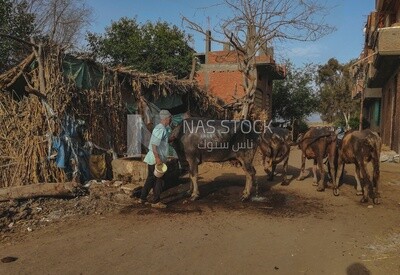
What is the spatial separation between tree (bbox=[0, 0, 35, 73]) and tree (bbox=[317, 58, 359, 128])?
32.7 metres

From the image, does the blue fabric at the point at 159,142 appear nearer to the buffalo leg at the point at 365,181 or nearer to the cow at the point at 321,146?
the cow at the point at 321,146

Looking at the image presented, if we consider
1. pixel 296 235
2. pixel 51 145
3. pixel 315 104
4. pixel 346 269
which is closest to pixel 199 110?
pixel 51 145

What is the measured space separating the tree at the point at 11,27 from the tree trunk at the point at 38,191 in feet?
28.6

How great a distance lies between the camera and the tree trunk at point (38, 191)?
6887 millimetres

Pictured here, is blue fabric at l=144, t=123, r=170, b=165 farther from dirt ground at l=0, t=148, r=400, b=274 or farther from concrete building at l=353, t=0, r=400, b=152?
concrete building at l=353, t=0, r=400, b=152

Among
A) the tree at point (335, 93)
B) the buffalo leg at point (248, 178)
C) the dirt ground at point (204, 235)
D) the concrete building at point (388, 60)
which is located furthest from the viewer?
the tree at point (335, 93)

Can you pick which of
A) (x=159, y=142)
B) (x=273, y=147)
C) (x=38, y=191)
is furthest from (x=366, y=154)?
(x=38, y=191)

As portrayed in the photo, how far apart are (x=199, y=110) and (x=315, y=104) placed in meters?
20.3

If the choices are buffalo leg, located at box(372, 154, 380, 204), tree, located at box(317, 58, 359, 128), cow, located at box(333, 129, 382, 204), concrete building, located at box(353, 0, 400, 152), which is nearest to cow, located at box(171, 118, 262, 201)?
cow, located at box(333, 129, 382, 204)

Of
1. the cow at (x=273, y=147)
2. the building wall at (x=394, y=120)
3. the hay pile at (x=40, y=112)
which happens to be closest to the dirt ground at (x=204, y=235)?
the hay pile at (x=40, y=112)

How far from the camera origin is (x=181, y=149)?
804 centimetres

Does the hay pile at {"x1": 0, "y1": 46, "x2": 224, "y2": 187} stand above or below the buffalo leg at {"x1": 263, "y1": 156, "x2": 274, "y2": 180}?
above

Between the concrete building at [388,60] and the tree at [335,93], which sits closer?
the concrete building at [388,60]

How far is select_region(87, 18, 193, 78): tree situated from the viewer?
22.8m
